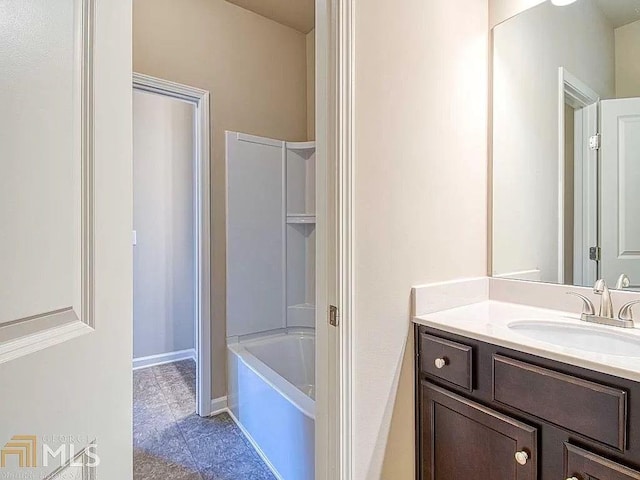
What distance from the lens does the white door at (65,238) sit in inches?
16.3

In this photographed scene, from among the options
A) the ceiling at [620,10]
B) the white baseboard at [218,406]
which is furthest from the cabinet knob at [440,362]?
the white baseboard at [218,406]

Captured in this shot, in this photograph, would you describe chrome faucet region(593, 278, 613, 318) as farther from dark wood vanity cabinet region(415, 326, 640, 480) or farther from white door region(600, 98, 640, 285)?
dark wood vanity cabinet region(415, 326, 640, 480)

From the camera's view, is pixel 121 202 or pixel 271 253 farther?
pixel 271 253

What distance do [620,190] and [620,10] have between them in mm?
665

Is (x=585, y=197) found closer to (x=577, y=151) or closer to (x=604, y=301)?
(x=577, y=151)

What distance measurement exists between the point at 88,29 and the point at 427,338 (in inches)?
49.3

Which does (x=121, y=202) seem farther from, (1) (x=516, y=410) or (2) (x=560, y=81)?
(2) (x=560, y=81)

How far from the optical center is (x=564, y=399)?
93 cm

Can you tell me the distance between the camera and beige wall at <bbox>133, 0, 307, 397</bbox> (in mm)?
2100

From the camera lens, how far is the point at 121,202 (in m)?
0.60

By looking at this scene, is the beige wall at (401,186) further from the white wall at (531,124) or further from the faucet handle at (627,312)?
the faucet handle at (627,312)

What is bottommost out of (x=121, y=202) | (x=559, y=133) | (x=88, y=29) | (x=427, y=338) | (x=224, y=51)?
(x=427, y=338)

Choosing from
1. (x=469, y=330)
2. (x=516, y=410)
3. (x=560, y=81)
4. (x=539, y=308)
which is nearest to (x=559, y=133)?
(x=560, y=81)

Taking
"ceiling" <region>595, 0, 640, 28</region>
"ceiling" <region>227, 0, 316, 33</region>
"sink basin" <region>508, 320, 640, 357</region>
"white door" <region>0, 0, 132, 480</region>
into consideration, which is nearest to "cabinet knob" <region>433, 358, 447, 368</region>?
"sink basin" <region>508, 320, 640, 357</region>
